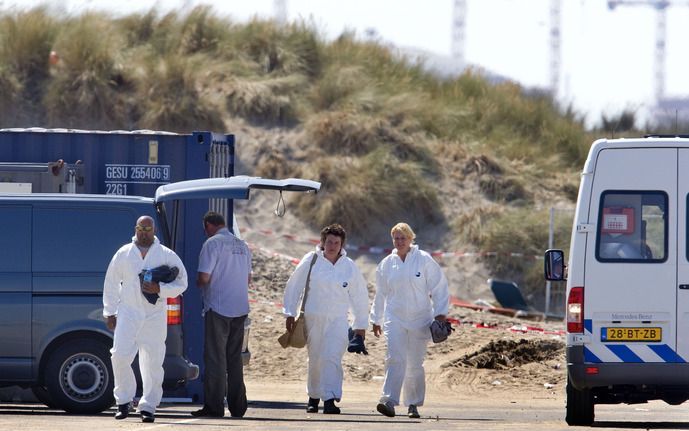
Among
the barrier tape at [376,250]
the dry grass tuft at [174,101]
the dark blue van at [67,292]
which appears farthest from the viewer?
the dry grass tuft at [174,101]

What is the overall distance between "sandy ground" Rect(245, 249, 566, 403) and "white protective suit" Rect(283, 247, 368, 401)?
11.2ft

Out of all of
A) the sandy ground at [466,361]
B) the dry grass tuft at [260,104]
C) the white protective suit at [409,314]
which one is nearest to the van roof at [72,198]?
the white protective suit at [409,314]

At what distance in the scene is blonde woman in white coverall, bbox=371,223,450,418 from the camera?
14.2 meters

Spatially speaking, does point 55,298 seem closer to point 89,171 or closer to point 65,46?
point 89,171

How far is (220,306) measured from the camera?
1372 cm

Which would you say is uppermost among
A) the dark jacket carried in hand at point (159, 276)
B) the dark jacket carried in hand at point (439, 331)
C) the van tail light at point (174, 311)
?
the dark jacket carried in hand at point (159, 276)

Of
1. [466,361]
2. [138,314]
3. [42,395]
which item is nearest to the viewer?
[138,314]

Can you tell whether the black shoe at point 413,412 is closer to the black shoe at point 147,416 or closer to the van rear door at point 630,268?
the van rear door at point 630,268

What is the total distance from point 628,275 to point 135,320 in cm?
402

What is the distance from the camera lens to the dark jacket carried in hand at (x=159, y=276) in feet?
41.0

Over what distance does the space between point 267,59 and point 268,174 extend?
5.09 meters

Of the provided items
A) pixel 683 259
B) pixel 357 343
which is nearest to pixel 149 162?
pixel 357 343

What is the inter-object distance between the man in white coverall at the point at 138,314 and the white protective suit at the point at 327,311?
1930 millimetres

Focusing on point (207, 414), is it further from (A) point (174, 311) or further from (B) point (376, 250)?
(B) point (376, 250)
